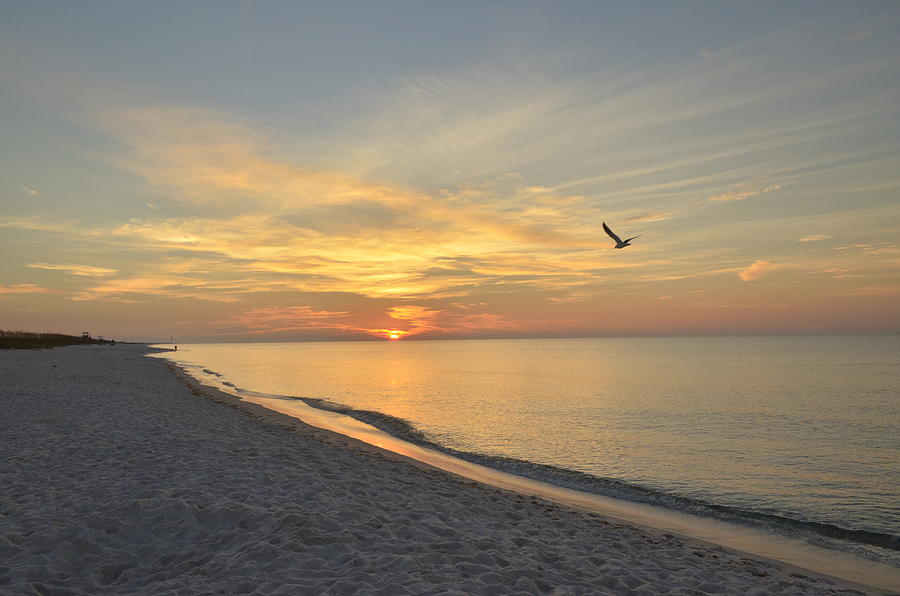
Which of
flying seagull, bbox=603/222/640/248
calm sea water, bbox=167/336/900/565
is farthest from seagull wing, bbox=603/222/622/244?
calm sea water, bbox=167/336/900/565

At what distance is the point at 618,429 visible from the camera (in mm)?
31734

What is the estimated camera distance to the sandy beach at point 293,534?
7645 millimetres

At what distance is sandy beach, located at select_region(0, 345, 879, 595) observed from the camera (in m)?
7.64

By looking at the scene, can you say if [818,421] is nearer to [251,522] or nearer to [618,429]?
[618,429]

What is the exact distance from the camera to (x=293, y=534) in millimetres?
9031

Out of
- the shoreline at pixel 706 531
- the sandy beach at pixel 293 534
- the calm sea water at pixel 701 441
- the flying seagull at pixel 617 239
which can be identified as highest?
the flying seagull at pixel 617 239

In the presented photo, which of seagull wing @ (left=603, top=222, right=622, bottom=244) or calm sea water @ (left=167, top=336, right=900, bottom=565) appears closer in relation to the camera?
calm sea water @ (left=167, top=336, right=900, bottom=565)

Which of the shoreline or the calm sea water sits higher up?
the shoreline

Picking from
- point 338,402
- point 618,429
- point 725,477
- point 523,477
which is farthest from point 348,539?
point 338,402

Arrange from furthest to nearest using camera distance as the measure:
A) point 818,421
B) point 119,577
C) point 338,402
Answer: point 338,402 → point 818,421 → point 119,577

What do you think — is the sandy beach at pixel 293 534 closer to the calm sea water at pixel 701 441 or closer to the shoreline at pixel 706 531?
the shoreline at pixel 706 531

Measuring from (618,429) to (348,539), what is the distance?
2609cm

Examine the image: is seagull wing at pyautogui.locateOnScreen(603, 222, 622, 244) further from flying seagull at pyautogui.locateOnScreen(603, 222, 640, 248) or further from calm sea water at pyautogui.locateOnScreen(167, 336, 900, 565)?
calm sea water at pyautogui.locateOnScreen(167, 336, 900, 565)

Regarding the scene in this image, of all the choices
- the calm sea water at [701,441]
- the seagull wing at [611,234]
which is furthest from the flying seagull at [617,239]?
the calm sea water at [701,441]
